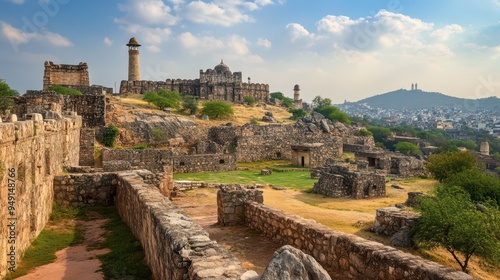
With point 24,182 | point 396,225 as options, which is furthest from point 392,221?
point 24,182

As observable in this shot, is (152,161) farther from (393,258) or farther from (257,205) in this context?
(393,258)

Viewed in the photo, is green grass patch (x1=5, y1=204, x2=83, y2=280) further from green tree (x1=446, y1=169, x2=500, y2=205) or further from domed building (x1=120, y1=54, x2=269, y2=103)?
domed building (x1=120, y1=54, x2=269, y2=103)

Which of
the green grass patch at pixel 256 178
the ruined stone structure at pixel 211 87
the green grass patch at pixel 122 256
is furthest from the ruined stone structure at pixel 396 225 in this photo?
the ruined stone structure at pixel 211 87

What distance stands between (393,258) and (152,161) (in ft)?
73.9

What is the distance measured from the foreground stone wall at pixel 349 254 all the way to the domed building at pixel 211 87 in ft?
189

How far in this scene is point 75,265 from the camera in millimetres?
7254

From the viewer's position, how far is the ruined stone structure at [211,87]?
62.6m

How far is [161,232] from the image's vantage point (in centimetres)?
584

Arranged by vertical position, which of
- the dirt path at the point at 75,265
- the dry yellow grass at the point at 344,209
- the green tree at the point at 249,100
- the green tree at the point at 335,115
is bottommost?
the dry yellow grass at the point at 344,209

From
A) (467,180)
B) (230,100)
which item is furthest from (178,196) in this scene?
(230,100)

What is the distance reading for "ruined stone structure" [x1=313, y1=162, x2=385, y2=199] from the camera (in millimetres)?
20438

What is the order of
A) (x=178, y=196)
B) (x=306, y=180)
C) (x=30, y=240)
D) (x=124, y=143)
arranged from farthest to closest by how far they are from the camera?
(x=124, y=143) < (x=306, y=180) < (x=178, y=196) < (x=30, y=240)

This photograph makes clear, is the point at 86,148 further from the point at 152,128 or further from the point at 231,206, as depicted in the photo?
the point at 231,206

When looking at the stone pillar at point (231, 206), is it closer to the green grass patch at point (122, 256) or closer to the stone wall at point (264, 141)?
the green grass patch at point (122, 256)
